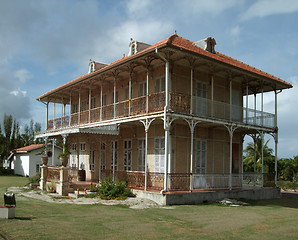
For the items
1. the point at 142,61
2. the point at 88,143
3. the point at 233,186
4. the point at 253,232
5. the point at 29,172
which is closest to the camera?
the point at 253,232

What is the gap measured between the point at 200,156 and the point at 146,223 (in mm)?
8473

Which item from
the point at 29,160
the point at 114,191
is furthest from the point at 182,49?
the point at 29,160

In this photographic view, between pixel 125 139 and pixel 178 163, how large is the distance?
13.3 ft

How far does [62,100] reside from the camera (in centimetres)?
2672

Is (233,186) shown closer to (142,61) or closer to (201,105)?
(201,105)

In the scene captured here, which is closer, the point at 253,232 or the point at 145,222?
the point at 253,232

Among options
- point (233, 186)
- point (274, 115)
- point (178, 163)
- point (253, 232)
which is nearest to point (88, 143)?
point (178, 163)

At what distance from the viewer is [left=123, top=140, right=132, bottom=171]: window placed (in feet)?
61.4

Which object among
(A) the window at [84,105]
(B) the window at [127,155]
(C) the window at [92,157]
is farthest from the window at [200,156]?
(A) the window at [84,105]

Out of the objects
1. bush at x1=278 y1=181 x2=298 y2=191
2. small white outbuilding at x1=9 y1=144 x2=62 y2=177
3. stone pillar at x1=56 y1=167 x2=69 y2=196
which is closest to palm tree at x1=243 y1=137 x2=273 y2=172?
bush at x1=278 y1=181 x2=298 y2=191

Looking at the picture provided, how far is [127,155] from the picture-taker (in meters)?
18.8

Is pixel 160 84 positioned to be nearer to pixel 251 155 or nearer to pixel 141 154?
pixel 141 154

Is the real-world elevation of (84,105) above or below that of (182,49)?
below

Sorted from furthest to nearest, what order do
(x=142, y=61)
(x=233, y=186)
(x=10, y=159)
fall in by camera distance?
(x=10, y=159), (x=233, y=186), (x=142, y=61)
